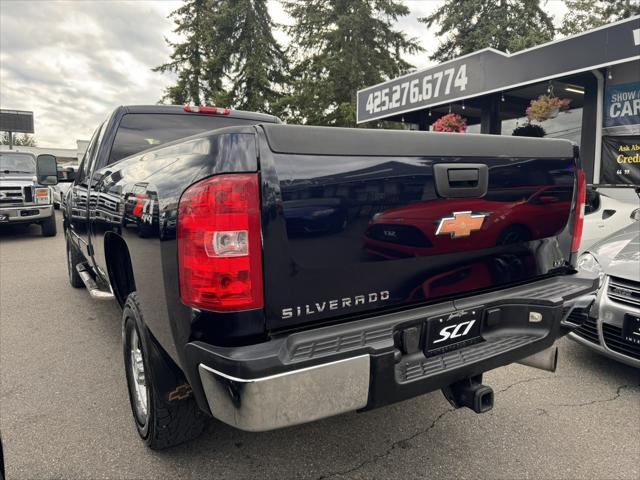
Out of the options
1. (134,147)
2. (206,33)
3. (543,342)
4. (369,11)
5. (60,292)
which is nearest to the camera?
(543,342)

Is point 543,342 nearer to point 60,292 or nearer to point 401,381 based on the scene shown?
point 401,381

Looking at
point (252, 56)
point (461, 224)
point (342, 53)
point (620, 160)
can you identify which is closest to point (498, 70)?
point (620, 160)

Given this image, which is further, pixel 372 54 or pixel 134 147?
pixel 372 54

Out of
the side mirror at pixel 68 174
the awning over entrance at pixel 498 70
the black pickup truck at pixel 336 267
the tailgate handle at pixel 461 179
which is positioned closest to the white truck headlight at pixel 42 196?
the side mirror at pixel 68 174

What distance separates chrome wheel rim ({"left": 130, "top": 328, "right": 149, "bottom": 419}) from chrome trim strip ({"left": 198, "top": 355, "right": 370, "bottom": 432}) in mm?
1035

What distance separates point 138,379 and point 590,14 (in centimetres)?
3121

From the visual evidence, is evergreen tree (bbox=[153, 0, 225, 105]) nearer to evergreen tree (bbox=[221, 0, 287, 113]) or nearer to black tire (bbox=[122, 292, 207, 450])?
evergreen tree (bbox=[221, 0, 287, 113])

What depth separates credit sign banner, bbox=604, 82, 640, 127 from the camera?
→ 8641 mm

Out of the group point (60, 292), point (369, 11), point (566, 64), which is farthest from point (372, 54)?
point (60, 292)

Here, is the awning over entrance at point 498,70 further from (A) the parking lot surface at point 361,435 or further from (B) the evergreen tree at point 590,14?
(B) the evergreen tree at point 590,14

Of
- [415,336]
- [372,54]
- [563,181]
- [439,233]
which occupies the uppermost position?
[372,54]

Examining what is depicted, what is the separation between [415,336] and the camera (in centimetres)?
179

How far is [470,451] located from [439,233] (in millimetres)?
1287

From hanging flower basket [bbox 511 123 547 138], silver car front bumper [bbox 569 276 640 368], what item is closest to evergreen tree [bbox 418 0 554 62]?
hanging flower basket [bbox 511 123 547 138]
